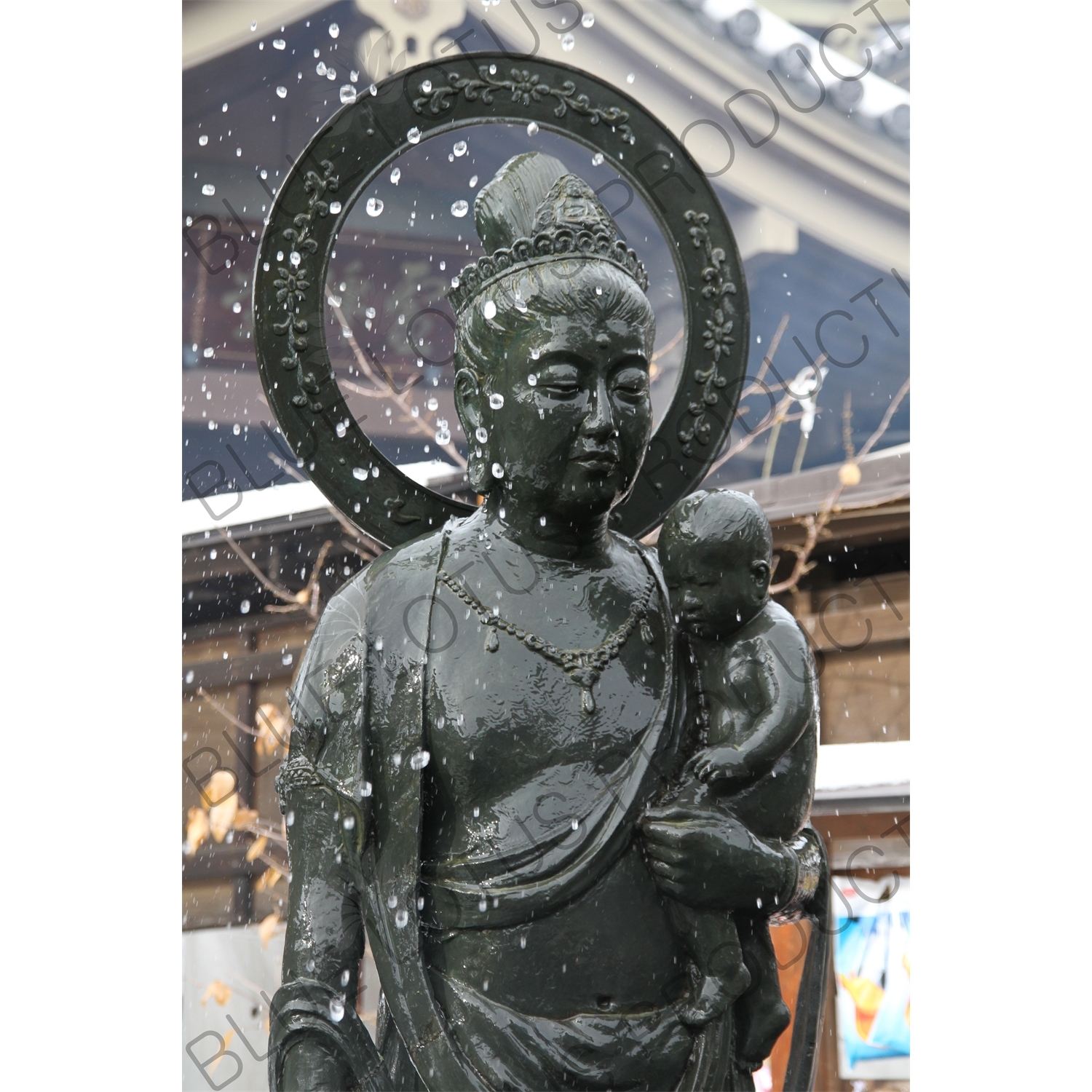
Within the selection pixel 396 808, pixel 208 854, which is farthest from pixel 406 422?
pixel 396 808

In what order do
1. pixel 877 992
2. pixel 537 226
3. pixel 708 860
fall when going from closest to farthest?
pixel 708 860 < pixel 537 226 < pixel 877 992

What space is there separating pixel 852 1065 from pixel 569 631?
4431 mm

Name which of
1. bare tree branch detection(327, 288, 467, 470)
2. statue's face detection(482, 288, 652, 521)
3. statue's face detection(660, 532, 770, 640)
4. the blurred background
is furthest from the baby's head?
the blurred background

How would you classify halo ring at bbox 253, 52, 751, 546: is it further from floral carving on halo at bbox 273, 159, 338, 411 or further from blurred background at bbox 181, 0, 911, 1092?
blurred background at bbox 181, 0, 911, 1092

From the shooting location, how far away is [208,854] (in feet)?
21.2

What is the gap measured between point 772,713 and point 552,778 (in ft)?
1.08

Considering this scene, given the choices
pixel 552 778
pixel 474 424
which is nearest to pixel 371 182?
pixel 474 424

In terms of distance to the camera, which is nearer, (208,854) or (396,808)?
(396,808)

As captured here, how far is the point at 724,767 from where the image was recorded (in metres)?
2.22

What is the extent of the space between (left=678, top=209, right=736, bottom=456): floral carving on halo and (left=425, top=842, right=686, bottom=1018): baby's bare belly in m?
0.73

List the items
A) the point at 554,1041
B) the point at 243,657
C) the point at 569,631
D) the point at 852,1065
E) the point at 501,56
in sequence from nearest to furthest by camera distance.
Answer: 1. the point at 554,1041
2. the point at 569,631
3. the point at 501,56
4. the point at 852,1065
5. the point at 243,657

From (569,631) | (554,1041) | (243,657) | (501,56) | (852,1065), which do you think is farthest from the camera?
(243,657)

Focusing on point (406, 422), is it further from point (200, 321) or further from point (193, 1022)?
point (193, 1022)

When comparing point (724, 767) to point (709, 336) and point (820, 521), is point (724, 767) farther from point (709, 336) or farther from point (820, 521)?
point (820, 521)
